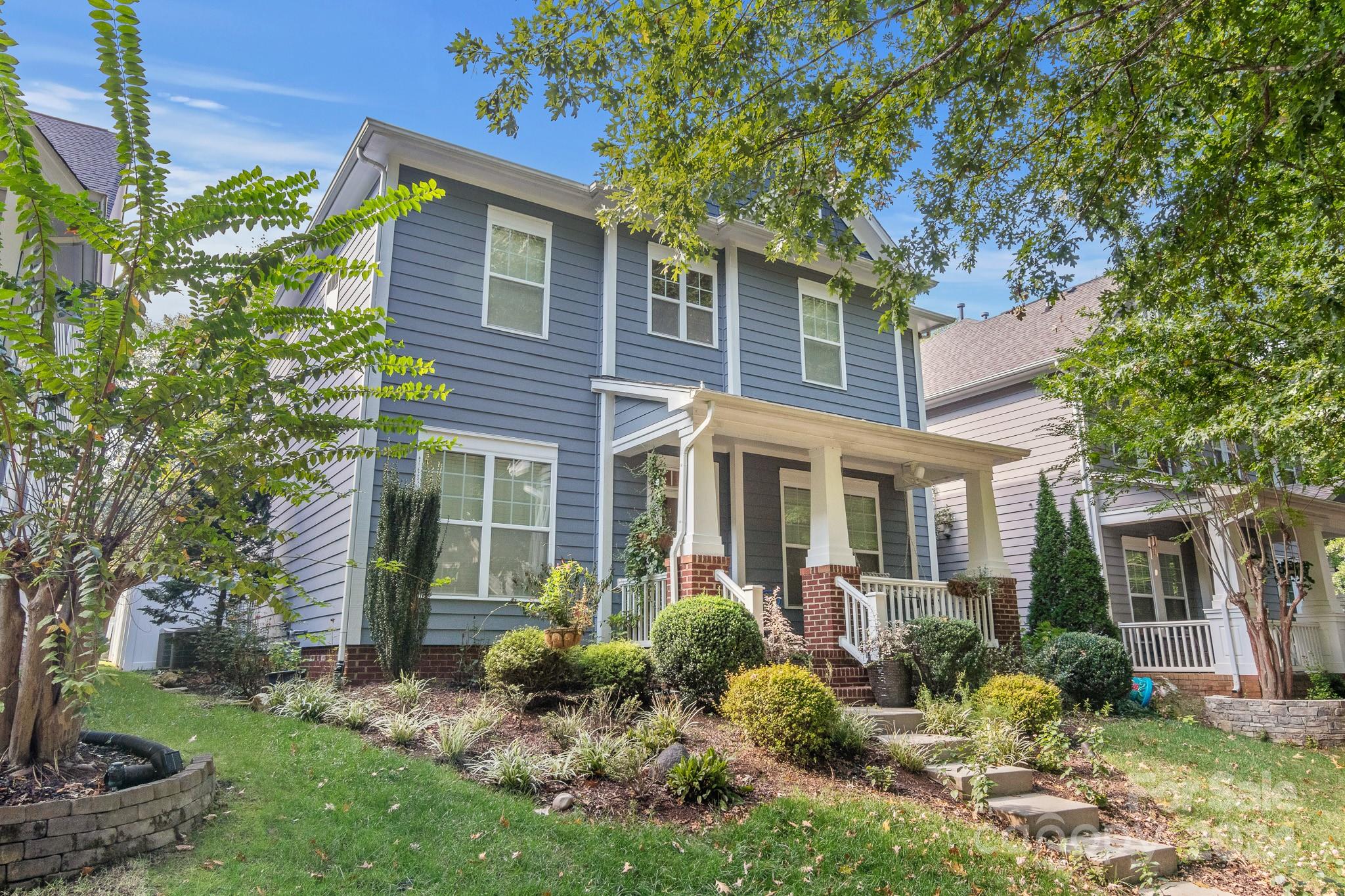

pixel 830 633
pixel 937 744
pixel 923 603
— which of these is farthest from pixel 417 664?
pixel 923 603

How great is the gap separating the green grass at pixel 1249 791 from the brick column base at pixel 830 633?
2.64 m

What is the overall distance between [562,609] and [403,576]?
174 cm

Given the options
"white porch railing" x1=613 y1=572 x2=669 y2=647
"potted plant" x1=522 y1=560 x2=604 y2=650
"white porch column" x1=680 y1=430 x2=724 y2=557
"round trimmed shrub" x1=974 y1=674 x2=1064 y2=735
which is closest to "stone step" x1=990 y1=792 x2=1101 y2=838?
"round trimmed shrub" x1=974 y1=674 x2=1064 y2=735

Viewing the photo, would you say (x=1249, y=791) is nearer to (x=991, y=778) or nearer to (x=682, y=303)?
(x=991, y=778)

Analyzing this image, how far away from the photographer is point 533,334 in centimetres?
1155

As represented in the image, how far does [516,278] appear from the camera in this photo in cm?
1162

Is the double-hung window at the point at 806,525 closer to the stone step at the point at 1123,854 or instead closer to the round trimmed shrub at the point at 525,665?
the round trimmed shrub at the point at 525,665

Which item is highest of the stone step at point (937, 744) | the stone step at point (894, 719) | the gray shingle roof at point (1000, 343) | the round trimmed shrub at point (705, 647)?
the gray shingle roof at point (1000, 343)

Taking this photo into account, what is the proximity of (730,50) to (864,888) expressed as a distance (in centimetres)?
563

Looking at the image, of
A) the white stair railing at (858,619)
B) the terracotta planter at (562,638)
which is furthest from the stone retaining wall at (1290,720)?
the terracotta planter at (562,638)

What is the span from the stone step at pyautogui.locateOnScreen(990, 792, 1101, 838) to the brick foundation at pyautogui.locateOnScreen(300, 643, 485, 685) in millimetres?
5597

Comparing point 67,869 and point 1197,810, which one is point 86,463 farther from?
point 1197,810

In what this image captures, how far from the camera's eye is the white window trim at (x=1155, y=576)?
54.2ft

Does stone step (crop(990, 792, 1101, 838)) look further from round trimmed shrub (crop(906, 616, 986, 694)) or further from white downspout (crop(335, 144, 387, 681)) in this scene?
white downspout (crop(335, 144, 387, 681))
